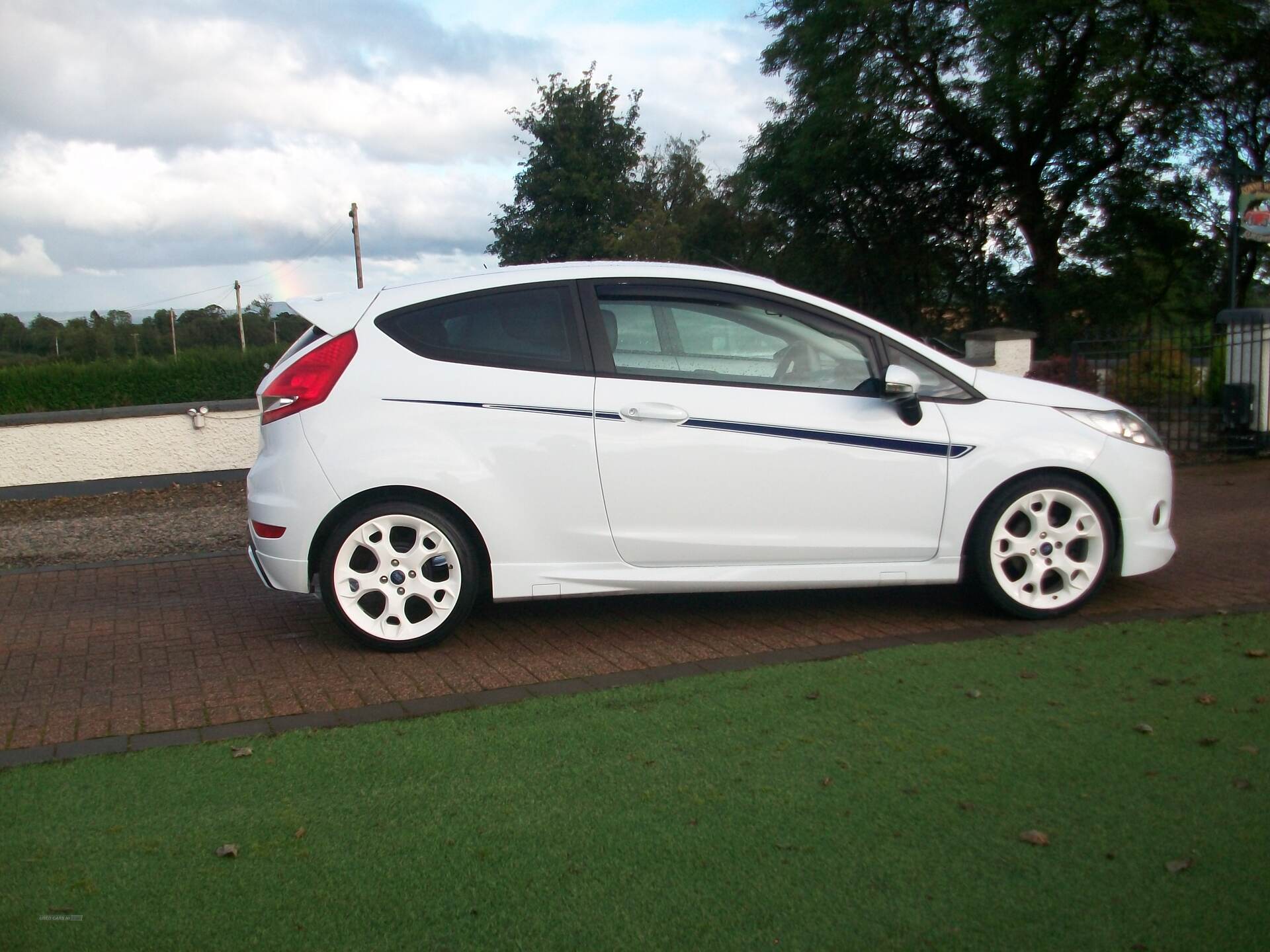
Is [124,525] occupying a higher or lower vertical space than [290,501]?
A: lower

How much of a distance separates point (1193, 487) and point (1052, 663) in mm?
6015

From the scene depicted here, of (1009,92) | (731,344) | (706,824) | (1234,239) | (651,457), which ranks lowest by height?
(706,824)

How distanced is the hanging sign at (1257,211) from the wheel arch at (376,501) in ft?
49.1

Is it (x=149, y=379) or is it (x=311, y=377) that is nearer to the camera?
(x=311, y=377)

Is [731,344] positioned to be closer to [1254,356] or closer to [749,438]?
[749,438]

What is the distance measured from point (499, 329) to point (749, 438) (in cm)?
125

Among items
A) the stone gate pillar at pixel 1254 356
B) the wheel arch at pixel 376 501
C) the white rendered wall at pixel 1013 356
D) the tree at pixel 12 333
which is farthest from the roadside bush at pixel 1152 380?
the tree at pixel 12 333

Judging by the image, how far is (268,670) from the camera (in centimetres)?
541

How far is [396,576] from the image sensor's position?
5473 mm

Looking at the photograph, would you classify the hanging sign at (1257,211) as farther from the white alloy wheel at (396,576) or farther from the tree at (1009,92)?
the white alloy wheel at (396,576)

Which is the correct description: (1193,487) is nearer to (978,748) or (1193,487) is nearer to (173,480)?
(978,748)

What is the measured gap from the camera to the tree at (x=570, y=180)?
48.3 m

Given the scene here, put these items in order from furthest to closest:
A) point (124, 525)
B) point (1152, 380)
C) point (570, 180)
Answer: point (570, 180) → point (1152, 380) → point (124, 525)

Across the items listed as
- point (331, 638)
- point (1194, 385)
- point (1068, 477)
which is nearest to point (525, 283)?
point (331, 638)
